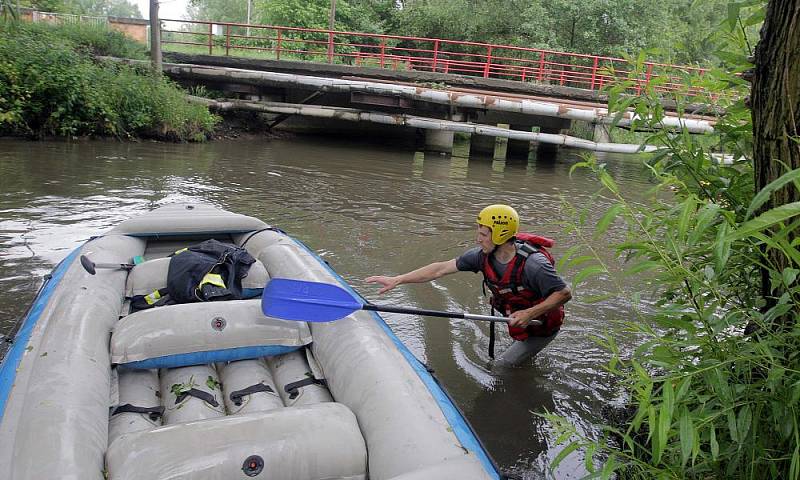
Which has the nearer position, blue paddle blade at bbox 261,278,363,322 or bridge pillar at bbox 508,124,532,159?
blue paddle blade at bbox 261,278,363,322

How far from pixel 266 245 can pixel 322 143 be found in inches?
510

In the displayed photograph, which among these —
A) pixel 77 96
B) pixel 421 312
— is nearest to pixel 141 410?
pixel 421 312

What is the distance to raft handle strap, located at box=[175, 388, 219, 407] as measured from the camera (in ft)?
10.4

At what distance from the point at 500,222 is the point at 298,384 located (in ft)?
5.41

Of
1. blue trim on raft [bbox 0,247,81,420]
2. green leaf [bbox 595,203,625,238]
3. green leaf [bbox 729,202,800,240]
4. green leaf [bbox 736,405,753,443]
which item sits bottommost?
blue trim on raft [bbox 0,247,81,420]

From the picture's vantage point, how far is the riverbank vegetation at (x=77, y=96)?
41.1ft

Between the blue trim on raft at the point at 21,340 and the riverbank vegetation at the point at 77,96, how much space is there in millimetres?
9506

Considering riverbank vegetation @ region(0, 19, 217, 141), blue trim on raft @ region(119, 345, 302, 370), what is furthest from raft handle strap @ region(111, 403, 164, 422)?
riverbank vegetation @ region(0, 19, 217, 141)

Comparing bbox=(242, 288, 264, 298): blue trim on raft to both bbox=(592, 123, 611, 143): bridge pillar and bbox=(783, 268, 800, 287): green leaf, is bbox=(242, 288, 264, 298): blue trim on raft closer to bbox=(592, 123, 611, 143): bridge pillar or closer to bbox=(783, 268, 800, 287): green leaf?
bbox=(783, 268, 800, 287): green leaf

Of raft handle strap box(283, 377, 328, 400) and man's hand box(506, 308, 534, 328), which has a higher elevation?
man's hand box(506, 308, 534, 328)

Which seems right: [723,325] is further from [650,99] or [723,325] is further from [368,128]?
[368,128]

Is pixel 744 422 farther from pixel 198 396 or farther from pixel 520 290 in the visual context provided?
pixel 198 396

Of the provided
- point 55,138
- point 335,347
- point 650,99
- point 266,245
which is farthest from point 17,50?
point 650,99

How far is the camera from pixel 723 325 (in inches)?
78.5
